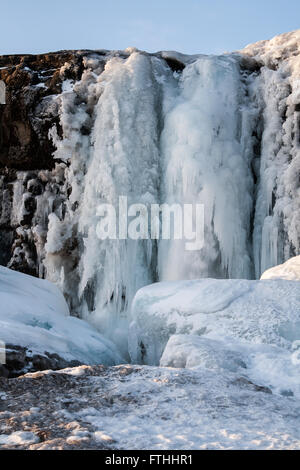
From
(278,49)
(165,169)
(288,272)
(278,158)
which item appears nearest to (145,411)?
(288,272)

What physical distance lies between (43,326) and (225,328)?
172cm

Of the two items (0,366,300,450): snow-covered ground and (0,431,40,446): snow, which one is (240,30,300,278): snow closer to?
(0,366,300,450): snow-covered ground

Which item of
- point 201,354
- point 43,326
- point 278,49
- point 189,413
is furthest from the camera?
point 278,49

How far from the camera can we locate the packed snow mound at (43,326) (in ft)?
15.8

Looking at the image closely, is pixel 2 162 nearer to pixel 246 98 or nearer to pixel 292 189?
pixel 246 98

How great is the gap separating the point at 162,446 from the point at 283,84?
8035 millimetres

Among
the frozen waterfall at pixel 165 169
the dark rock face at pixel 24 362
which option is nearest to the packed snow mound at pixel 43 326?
the dark rock face at pixel 24 362

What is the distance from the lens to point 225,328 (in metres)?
4.89

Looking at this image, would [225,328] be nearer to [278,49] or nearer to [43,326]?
[43,326]

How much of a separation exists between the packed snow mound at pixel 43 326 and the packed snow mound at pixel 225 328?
487mm

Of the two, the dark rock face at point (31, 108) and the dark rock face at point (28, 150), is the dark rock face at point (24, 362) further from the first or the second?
the dark rock face at point (31, 108)

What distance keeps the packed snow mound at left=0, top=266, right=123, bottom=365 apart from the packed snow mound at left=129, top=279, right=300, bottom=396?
49 centimetres

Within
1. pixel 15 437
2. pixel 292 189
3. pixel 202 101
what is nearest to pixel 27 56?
pixel 202 101

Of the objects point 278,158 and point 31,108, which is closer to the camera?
point 278,158
